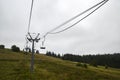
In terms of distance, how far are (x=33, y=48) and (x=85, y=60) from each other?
12935cm

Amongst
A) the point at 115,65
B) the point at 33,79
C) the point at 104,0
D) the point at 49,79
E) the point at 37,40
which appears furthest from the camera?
the point at 115,65

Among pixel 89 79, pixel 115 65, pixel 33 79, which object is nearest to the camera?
pixel 33 79

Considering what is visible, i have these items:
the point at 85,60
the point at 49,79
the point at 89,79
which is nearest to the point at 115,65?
the point at 85,60

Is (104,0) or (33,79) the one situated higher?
(104,0)

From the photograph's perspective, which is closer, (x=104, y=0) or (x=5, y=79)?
(x=104, y=0)

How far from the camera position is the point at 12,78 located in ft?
114

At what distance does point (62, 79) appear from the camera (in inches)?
1467

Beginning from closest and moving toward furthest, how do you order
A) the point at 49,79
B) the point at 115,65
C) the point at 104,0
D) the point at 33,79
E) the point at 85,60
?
1. the point at 104,0
2. the point at 33,79
3. the point at 49,79
4. the point at 115,65
5. the point at 85,60

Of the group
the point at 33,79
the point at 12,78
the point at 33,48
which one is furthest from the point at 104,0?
the point at 33,48

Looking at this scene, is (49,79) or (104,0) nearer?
(104,0)

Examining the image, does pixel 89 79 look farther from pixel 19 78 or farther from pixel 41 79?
pixel 19 78

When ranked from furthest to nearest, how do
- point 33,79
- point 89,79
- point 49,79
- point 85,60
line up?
1. point 85,60
2. point 89,79
3. point 49,79
4. point 33,79

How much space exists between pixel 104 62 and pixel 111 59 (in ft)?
23.8

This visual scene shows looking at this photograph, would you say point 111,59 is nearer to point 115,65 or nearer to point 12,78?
point 115,65
